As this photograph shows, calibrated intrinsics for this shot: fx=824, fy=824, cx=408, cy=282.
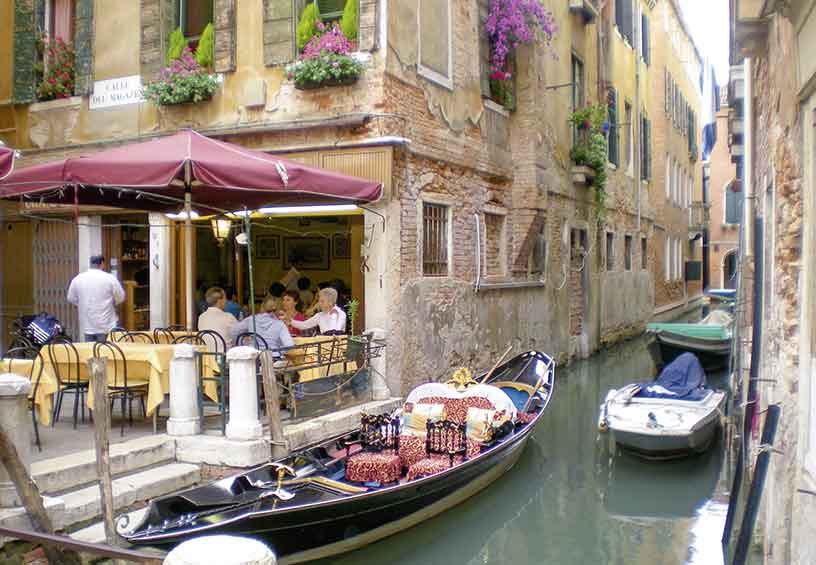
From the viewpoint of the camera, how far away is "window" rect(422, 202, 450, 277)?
9852 mm

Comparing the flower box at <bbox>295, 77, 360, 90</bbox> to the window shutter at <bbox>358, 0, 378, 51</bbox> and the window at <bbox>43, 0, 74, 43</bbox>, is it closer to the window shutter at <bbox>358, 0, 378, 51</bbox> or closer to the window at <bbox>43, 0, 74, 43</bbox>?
the window shutter at <bbox>358, 0, 378, 51</bbox>

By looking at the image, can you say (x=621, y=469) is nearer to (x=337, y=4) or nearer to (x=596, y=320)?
(x=337, y=4)

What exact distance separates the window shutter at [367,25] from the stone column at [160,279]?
3.40 metres

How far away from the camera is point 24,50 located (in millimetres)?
10641

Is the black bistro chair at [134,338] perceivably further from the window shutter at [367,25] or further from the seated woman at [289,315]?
the window shutter at [367,25]

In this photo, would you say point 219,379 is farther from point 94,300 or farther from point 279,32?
point 279,32

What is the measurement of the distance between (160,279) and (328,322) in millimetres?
2767

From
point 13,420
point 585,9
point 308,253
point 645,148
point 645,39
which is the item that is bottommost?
point 13,420

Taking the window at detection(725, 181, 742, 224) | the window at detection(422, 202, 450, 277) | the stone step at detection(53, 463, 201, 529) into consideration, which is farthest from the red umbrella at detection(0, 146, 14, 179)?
the window at detection(725, 181, 742, 224)

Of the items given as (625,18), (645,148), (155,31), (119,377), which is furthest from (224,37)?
(645,148)

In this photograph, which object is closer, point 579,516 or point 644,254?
point 579,516

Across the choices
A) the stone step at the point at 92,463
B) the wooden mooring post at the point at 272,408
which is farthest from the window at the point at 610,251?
the stone step at the point at 92,463

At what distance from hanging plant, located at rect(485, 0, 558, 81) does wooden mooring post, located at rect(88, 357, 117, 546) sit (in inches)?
321

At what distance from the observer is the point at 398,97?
8.99 m
